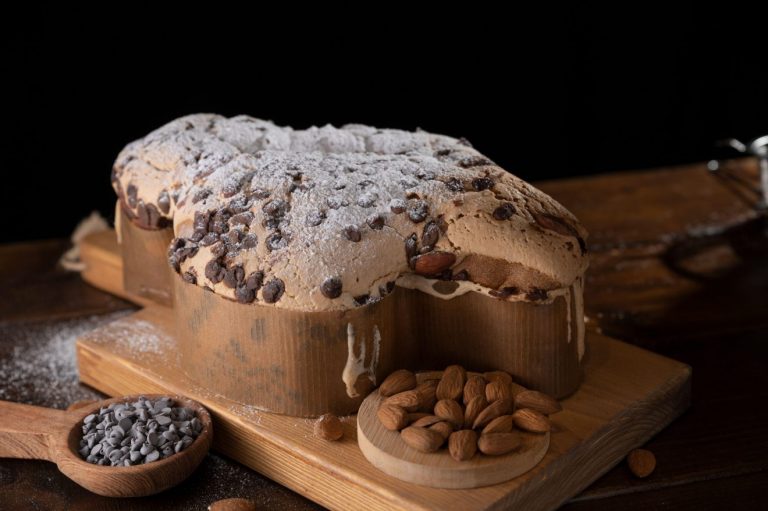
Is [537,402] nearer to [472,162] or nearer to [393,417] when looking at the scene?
[393,417]

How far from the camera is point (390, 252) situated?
1.40 m

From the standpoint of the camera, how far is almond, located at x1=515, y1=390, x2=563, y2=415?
1.39 meters

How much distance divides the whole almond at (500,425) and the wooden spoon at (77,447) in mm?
353

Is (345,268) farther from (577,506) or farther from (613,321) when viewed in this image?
(613,321)

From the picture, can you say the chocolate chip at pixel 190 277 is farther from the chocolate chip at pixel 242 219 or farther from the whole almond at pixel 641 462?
the whole almond at pixel 641 462

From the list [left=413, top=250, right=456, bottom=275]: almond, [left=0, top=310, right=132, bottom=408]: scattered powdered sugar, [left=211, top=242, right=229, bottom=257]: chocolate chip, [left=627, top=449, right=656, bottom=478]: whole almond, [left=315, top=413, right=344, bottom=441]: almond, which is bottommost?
[left=0, top=310, right=132, bottom=408]: scattered powdered sugar

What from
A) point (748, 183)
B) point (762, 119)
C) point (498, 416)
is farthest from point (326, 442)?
point (762, 119)

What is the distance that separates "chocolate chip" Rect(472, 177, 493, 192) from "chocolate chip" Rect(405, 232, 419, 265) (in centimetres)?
11

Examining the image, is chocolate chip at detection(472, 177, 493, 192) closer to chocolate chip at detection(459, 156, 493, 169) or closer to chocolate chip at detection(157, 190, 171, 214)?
chocolate chip at detection(459, 156, 493, 169)

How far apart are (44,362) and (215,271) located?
1.59 ft

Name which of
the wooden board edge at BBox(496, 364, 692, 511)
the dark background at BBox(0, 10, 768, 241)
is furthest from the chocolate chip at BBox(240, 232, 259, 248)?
the dark background at BBox(0, 10, 768, 241)

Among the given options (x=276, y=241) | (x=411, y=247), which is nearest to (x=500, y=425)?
(x=411, y=247)

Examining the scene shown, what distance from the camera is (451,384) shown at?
54.6 inches

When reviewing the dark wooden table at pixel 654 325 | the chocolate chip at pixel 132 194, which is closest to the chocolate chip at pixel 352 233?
the dark wooden table at pixel 654 325
